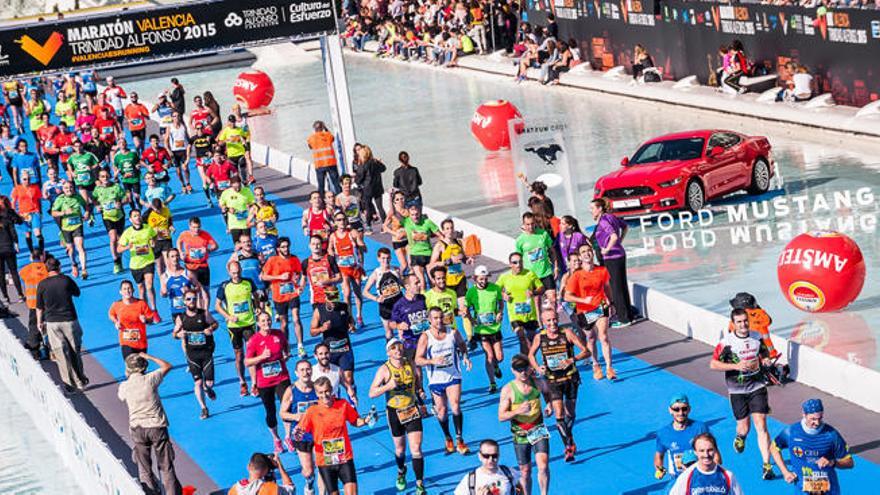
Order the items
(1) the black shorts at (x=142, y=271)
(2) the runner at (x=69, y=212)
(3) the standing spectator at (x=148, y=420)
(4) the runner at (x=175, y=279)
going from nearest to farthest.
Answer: (3) the standing spectator at (x=148, y=420) < (4) the runner at (x=175, y=279) < (1) the black shorts at (x=142, y=271) < (2) the runner at (x=69, y=212)

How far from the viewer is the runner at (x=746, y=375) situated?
1553 centimetres

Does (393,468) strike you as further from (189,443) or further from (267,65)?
(267,65)

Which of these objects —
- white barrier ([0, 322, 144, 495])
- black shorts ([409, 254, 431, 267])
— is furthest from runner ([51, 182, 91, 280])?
black shorts ([409, 254, 431, 267])

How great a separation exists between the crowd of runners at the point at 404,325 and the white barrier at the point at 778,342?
0.40 m

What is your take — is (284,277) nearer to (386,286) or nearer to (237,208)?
(386,286)

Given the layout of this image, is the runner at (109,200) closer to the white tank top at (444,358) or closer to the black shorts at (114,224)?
the black shorts at (114,224)

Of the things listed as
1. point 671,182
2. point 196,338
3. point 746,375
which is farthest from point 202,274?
point 746,375

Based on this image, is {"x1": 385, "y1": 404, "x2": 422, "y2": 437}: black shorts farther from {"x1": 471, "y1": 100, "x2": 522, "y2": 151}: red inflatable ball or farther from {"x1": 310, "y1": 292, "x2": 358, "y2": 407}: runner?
{"x1": 471, "y1": 100, "x2": 522, "y2": 151}: red inflatable ball

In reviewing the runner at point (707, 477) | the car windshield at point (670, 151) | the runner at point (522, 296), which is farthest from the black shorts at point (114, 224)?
the runner at point (707, 477)

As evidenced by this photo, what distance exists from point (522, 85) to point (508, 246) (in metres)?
23.0

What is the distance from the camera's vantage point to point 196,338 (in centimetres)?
1923

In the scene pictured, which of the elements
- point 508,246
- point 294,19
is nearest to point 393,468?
point 508,246

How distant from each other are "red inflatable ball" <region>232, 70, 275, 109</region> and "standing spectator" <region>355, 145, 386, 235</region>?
65.6 ft

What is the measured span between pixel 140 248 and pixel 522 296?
748 centimetres
